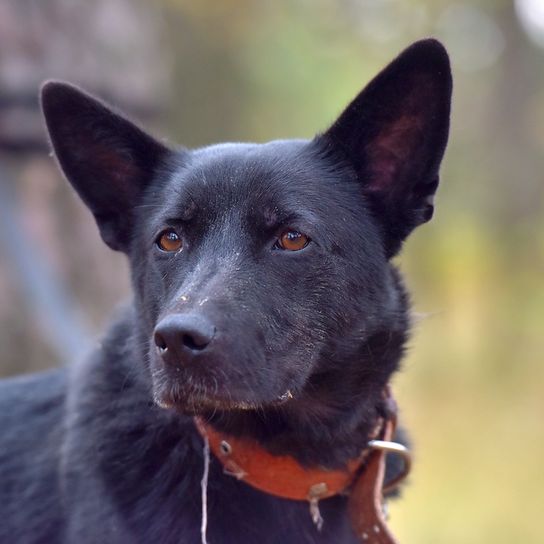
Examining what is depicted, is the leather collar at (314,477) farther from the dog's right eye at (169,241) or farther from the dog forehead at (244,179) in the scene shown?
the dog forehead at (244,179)

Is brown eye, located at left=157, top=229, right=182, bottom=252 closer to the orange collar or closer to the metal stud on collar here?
the orange collar

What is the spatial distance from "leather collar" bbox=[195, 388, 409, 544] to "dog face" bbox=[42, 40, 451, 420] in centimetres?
17

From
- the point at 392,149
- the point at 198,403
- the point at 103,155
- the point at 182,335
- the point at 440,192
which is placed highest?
the point at 392,149

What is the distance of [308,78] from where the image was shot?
46.2 feet

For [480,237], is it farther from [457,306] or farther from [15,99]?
Answer: [15,99]

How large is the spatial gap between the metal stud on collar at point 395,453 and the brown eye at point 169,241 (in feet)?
2.79

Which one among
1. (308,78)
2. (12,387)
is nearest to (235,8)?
(308,78)

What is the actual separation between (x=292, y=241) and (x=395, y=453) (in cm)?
84

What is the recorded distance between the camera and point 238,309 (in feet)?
7.81

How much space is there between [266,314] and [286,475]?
53cm

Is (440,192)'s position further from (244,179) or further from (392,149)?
(244,179)

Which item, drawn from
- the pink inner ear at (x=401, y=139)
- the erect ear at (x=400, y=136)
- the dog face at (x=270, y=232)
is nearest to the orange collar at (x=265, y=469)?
the dog face at (x=270, y=232)

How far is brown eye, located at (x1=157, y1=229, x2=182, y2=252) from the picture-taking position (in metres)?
2.66

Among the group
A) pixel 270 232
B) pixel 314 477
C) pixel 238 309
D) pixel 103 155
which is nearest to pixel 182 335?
pixel 238 309
